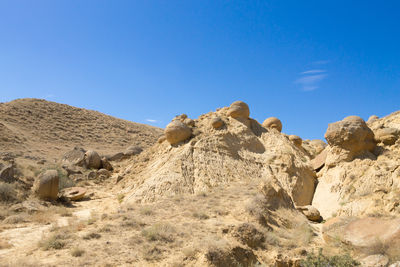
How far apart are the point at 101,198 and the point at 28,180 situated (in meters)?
3.36

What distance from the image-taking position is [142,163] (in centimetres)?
1592

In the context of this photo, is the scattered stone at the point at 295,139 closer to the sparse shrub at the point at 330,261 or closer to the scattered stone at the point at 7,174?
the sparse shrub at the point at 330,261

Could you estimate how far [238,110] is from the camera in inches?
623

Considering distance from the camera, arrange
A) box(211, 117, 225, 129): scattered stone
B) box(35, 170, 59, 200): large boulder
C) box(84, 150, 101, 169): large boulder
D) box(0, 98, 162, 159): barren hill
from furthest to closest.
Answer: box(0, 98, 162, 159): barren hill, box(84, 150, 101, 169): large boulder, box(211, 117, 225, 129): scattered stone, box(35, 170, 59, 200): large boulder

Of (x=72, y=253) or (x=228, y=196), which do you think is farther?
(x=228, y=196)

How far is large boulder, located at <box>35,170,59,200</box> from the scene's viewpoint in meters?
12.0

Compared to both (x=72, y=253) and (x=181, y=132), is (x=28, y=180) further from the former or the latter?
(x=72, y=253)

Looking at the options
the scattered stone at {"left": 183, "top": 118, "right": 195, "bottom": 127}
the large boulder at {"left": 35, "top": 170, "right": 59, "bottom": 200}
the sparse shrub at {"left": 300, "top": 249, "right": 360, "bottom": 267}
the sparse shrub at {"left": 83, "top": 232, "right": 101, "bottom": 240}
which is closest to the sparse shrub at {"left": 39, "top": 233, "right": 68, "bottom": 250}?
the sparse shrub at {"left": 83, "top": 232, "right": 101, "bottom": 240}

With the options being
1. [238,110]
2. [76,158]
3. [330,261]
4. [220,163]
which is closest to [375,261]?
[330,261]

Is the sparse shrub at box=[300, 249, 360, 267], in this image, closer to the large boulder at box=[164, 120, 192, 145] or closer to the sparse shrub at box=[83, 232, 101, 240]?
the sparse shrub at box=[83, 232, 101, 240]

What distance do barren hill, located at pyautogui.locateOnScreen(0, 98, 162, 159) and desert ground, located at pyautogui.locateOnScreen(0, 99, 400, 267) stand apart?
10472 millimetres

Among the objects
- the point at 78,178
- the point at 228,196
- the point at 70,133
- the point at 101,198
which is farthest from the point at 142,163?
the point at 70,133

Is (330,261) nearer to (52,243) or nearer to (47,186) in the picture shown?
(52,243)

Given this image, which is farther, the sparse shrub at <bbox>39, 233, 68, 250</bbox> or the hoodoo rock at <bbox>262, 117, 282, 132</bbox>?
the hoodoo rock at <bbox>262, 117, 282, 132</bbox>
